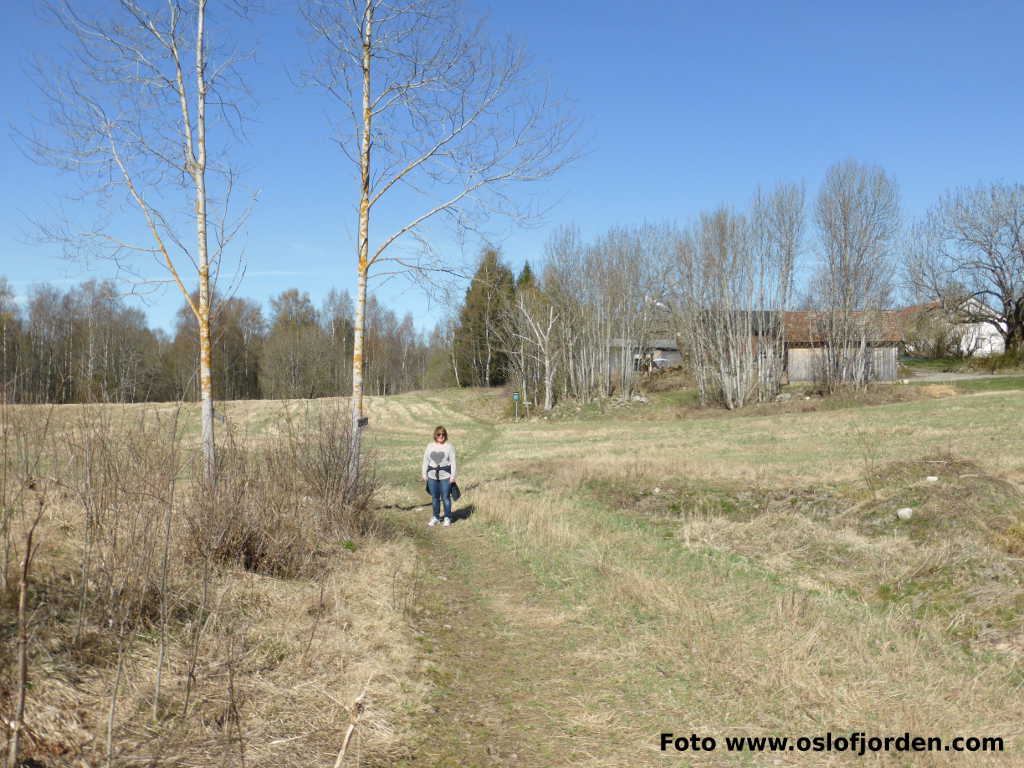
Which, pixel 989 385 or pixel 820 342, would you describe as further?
pixel 820 342

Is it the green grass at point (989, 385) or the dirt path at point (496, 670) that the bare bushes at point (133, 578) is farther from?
the green grass at point (989, 385)

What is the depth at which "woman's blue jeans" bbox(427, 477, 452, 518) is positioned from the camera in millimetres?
11156

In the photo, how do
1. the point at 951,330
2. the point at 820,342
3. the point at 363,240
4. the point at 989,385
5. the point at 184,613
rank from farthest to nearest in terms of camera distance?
the point at 951,330 < the point at 820,342 < the point at 989,385 < the point at 363,240 < the point at 184,613

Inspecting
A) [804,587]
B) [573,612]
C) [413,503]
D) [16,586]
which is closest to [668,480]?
[413,503]

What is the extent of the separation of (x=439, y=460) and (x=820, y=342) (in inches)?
1588

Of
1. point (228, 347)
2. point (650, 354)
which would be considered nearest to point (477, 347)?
point (650, 354)

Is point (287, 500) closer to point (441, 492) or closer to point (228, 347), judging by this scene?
point (441, 492)

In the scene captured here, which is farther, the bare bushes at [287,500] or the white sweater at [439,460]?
the white sweater at [439,460]

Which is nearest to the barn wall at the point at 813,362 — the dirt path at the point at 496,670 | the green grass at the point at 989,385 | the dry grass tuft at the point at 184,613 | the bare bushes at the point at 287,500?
the green grass at the point at 989,385

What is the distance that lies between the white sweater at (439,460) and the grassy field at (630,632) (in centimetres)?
87

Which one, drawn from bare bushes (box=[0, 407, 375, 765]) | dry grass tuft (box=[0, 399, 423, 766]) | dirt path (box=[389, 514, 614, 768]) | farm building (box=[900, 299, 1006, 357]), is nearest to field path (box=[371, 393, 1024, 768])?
dirt path (box=[389, 514, 614, 768])

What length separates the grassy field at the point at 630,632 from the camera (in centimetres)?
416

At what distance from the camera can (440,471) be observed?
36.5 feet

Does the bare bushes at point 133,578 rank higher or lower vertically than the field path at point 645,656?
higher
